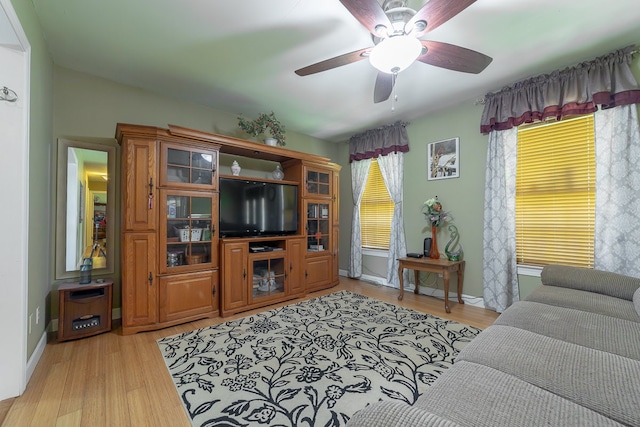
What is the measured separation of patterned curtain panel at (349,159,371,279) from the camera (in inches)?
180

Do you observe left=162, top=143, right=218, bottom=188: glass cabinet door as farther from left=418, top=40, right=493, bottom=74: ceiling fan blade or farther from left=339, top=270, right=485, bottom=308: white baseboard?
left=339, top=270, right=485, bottom=308: white baseboard

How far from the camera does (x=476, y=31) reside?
2033mm

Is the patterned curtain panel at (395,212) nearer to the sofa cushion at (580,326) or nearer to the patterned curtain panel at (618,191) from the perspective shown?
the patterned curtain panel at (618,191)

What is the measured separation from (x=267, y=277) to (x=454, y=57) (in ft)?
9.53

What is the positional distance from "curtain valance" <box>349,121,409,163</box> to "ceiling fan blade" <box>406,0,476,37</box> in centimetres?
242

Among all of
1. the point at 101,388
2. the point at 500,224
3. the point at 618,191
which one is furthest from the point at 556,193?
the point at 101,388

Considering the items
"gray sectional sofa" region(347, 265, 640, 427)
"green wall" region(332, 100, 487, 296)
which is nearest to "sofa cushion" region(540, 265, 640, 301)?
"gray sectional sofa" region(347, 265, 640, 427)

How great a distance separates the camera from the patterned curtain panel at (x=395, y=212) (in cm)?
400

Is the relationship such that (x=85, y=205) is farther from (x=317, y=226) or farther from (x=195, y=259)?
(x=317, y=226)

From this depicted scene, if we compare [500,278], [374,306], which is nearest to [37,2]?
[374,306]

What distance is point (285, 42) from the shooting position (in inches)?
86.1

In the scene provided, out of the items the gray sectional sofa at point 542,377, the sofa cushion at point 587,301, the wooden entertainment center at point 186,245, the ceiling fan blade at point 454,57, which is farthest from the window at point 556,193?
the wooden entertainment center at point 186,245

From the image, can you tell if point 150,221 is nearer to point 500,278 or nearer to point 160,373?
point 160,373

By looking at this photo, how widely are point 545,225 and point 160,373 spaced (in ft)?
12.4
